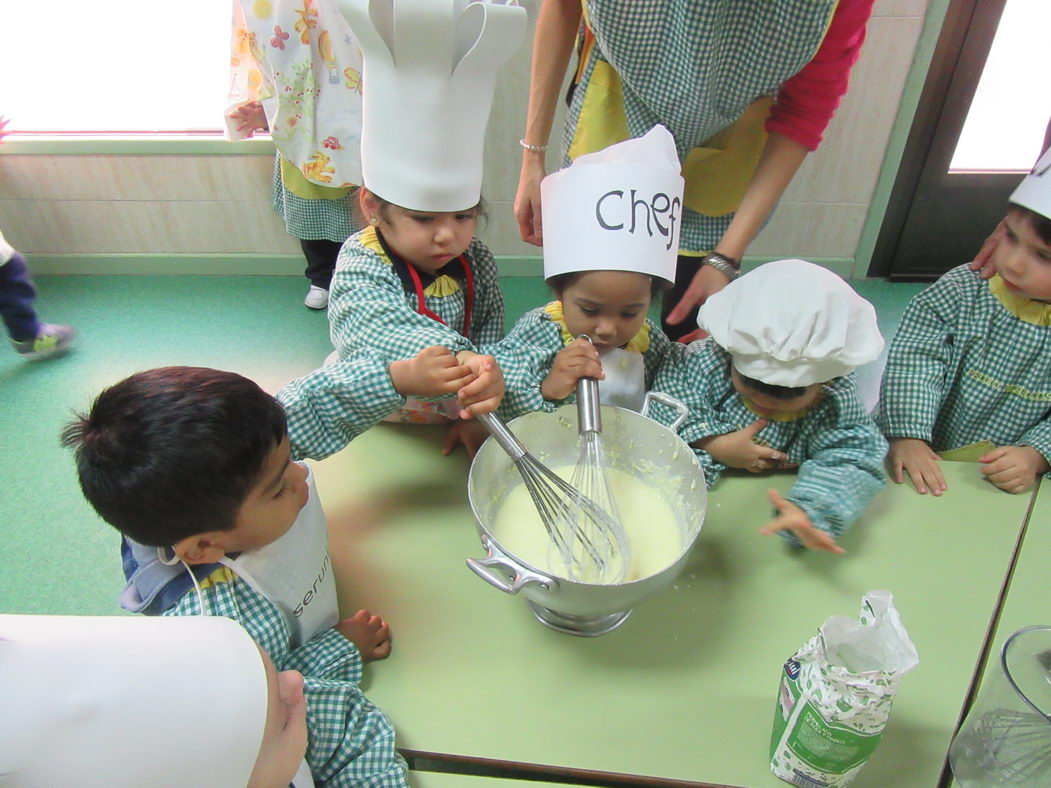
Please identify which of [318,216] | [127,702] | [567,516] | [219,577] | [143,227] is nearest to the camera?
[127,702]

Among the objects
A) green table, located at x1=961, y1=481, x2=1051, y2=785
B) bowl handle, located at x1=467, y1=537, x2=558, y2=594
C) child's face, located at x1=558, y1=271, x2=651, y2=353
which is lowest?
green table, located at x1=961, y1=481, x2=1051, y2=785

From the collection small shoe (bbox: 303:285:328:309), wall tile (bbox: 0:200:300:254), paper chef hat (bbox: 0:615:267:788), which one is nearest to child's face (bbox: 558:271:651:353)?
paper chef hat (bbox: 0:615:267:788)

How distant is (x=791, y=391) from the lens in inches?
32.6

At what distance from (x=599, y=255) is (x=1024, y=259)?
0.57 m

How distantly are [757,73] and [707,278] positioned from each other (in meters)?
0.27

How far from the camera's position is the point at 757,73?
0.90 meters

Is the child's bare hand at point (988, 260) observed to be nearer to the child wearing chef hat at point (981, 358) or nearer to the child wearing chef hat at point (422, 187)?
the child wearing chef hat at point (981, 358)

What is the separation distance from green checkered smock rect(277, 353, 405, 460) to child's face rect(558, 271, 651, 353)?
27cm

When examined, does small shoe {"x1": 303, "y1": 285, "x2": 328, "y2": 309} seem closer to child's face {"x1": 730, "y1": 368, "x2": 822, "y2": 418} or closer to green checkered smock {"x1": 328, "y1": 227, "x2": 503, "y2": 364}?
green checkered smock {"x1": 328, "y1": 227, "x2": 503, "y2": 364}

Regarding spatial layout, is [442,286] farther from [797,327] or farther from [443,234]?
[797,327]

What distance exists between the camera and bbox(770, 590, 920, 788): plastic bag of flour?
1.60 ft

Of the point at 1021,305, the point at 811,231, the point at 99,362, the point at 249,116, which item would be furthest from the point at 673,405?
the point at 99,362

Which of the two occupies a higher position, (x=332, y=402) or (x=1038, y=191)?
(x=1038, y=191)

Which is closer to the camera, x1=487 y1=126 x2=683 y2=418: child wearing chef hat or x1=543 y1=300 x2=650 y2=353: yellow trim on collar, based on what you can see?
x1=487 y1=126 x2=683 y2=418: child wearing chef hat
